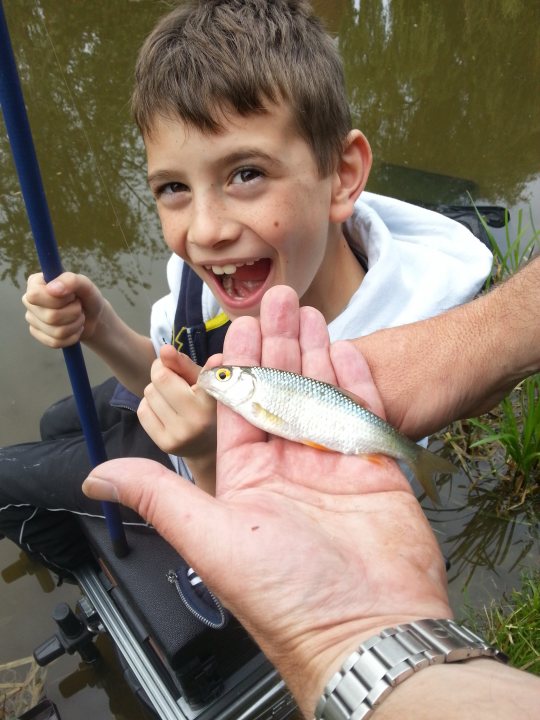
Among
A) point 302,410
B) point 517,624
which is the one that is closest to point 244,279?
point 302,410

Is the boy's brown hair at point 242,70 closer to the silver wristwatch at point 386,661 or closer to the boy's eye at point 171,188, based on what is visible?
the boy's eye at point 171,188

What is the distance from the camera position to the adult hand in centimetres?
117

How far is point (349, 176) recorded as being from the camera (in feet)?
7.22

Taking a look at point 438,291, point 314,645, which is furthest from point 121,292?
point 314,645

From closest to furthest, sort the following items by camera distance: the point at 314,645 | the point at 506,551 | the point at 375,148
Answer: the point at 314,645 → the point at 506,551 → the point at 375,148

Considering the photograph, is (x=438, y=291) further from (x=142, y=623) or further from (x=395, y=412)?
(x=142, y=623)

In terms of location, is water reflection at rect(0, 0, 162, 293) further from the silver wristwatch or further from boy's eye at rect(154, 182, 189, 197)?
the silver wristwatch

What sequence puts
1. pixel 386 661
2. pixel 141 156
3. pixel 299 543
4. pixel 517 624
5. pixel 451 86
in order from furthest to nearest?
1. pixel 451 86
2. pixel 141 156
3. pixel 517 624
4. pixel 299 543
5. pixel 386 661

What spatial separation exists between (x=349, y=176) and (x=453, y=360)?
859mm

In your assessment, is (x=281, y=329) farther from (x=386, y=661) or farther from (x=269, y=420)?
(x=386, y=661)

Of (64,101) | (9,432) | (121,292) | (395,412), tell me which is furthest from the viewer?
(64,101)

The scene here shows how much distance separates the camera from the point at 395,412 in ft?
6.17

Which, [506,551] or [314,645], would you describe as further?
[506,551]

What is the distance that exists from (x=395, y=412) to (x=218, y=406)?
627 mm
